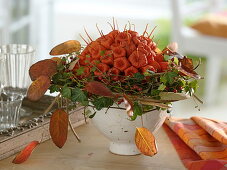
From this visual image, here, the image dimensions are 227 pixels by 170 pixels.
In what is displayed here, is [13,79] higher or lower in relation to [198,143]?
higher

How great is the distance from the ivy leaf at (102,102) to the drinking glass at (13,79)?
25 cm

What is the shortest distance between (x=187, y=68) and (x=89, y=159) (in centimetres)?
26

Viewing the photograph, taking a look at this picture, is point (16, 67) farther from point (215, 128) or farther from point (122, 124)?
point (215, 128)

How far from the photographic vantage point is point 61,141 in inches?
43.8

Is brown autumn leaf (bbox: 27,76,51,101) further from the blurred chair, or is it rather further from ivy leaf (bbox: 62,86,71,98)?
the blurred chair

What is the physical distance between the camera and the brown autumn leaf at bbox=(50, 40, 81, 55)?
1.14 m

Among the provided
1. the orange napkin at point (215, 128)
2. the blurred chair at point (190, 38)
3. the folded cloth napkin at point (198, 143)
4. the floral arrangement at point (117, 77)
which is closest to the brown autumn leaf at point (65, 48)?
the floral arrangement at point (117, 77)

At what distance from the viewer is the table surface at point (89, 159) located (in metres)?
1.13

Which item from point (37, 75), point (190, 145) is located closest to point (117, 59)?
point (37, 75)

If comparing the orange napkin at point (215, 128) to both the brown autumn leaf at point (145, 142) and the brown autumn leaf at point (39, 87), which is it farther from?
the brown autumn leaf at point (39, 87)

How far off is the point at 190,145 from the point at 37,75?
0.35 meters

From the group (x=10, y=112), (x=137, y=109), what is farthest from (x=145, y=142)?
(x=10, y=112)

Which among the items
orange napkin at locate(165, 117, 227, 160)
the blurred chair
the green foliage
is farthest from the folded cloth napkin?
the blurred chair

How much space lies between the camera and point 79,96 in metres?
1.07
